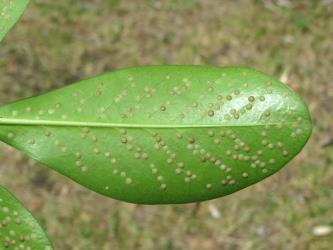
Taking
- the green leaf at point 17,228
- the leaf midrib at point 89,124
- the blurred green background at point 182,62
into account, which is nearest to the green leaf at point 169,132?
the leaf midrib at point 89,124

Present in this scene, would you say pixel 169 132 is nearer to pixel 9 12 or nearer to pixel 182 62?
pixel 9 12

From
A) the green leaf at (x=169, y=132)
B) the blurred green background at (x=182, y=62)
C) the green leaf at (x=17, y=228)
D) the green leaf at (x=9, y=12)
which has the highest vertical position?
the green leaf at (x=9, y=12)

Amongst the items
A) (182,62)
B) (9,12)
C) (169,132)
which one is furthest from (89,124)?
(182,62)

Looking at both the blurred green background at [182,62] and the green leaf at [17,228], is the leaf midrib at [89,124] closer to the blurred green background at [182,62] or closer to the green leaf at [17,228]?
the green leaf at [17,228]

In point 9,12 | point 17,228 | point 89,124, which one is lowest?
point 17,228

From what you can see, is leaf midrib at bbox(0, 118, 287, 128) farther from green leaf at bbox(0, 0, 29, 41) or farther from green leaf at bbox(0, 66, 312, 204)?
green leaf at bbox(0, 0, 29, 41)

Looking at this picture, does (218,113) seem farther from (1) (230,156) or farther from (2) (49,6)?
(2) (49,6)
